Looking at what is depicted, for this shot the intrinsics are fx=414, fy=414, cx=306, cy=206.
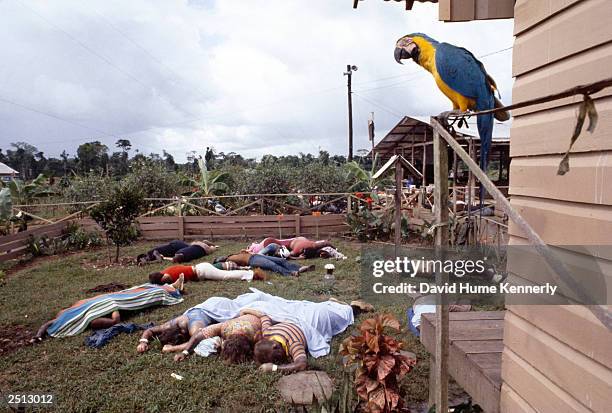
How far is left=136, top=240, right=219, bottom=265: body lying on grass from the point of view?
8859 millimetres

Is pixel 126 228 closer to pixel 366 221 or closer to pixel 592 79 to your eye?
pixel 366 221

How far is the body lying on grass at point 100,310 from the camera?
16.2ft

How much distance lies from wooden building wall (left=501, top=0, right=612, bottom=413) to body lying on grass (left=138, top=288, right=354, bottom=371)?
8.46ft

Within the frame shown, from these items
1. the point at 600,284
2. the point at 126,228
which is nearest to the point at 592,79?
the point at 600,284

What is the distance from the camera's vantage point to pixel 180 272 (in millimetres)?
7086

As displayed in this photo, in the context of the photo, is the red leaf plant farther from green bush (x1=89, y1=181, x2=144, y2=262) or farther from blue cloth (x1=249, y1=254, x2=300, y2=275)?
green bush (x1=89, y1=181, x2=144, y2=262)

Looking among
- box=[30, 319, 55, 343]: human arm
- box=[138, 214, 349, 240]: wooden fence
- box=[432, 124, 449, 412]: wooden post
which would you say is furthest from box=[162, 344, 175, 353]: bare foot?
box=[138, 214, 349, 240]: wooden fence

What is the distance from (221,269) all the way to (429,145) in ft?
43.6

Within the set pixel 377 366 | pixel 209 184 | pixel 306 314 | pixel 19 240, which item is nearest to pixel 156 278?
pixel 306 314

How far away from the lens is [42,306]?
598 centimetres

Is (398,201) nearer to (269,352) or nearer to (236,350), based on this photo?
(269,352)

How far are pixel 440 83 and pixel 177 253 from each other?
7430 millimetres

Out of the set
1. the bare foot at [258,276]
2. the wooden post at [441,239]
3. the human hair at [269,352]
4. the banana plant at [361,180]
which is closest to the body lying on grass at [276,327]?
the human hair at [269,352]

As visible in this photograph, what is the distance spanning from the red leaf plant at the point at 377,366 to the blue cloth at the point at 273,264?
5039 millimetres
